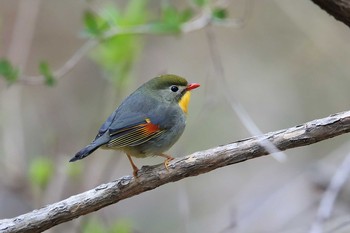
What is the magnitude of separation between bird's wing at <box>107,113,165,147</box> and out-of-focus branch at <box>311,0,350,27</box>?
3.60 feet

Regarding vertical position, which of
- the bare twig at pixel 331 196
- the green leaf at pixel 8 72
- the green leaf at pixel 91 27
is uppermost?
the green leaf at pixel 91 27

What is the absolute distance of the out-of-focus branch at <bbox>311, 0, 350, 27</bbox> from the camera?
3523 millimetres

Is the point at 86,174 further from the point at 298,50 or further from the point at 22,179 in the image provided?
the point at 298,50

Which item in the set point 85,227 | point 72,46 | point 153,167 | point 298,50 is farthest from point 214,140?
point 153,167

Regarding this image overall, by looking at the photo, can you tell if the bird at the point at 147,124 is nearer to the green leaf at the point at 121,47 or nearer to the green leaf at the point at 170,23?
the green leaf at the point at 170,23

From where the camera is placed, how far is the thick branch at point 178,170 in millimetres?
3326

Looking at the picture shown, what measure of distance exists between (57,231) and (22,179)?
621 mm

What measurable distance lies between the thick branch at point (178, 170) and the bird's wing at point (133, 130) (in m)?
0.25

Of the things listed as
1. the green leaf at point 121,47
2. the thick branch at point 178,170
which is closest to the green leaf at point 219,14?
the green leaf at point 121,47

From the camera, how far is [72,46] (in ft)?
26.5

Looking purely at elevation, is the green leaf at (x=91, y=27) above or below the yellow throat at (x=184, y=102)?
above

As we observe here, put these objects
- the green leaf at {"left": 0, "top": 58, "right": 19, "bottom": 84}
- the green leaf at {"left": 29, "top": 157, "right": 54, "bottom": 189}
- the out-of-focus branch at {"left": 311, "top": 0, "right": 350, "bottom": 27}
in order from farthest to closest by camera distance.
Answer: the green leaf at {"left": 29, "top": 157, "right": 54, "bottom": 189}, the green leaf at {"left": 0, "top": 58, "right": 19, "bottom": 84}, the out-of-focus branch at {"left": 311, "top": 0, "right": 350, "bottom": 27}

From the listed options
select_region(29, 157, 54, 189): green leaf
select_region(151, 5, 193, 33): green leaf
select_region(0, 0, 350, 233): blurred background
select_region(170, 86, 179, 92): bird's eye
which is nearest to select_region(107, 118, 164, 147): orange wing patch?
select_region(170, 86, 179, 92): bird's eye

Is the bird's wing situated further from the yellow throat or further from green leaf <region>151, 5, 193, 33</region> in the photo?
green leaf <region>151, 5, 193, 33</region>
